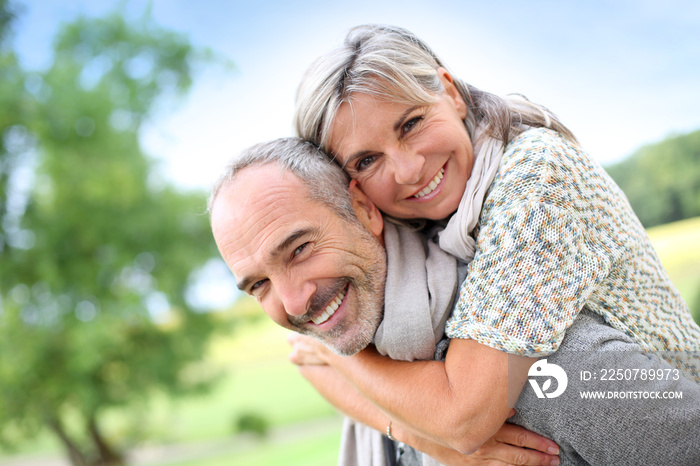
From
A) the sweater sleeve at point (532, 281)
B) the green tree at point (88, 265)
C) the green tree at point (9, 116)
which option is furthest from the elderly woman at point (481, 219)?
the green tree at point (9, 116)

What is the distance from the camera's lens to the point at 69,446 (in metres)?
6.64

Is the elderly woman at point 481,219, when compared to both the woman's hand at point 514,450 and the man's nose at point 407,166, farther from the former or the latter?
the woman's hand at point 514,450

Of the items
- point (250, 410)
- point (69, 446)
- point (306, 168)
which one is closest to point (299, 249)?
point (306, 168)

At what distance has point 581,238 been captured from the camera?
128cm

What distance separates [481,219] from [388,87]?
0.45 m

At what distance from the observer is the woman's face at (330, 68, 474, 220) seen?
150 centimetres

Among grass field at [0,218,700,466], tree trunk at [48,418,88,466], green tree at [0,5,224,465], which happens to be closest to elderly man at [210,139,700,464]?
green tree at [0,5,224,465]

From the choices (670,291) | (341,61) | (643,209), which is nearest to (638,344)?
(670,291)

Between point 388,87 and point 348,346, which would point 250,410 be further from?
point 388,87

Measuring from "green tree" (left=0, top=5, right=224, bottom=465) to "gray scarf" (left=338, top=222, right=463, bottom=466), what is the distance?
4.65m

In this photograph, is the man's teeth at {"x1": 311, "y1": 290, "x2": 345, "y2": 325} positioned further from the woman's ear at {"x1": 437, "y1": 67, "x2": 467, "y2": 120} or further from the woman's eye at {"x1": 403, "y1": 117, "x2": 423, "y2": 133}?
the woman's ear at {"x1": 437, "y1": 67, "x2": 467, "y2": 120}

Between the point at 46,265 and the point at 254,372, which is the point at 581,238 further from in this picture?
the point at 254,372

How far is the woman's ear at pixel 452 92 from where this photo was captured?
1.67 metres

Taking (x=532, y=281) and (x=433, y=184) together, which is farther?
(x=433, y=184)
